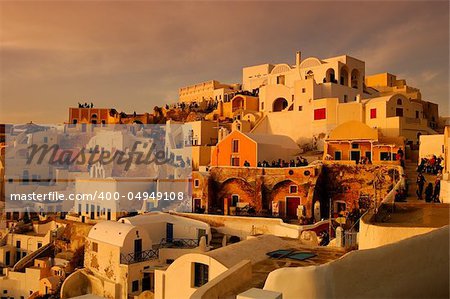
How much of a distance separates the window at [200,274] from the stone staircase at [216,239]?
9550 mm

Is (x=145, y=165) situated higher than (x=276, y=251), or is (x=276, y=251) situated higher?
(x=145, y=165)

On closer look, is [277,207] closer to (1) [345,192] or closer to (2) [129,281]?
(1) [345,192]

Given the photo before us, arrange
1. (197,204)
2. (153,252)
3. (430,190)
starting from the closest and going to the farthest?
(430,190), (153,252), (197,204)

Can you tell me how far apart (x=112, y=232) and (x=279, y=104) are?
22243 millimetres

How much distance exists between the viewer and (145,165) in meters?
34.4

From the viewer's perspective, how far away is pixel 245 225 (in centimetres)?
2280

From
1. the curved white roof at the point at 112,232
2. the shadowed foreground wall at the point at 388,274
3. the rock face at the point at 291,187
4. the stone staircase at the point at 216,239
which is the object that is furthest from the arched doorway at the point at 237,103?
the shadowed foreground wall at the point at 388,274

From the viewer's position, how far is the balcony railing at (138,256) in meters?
19.1

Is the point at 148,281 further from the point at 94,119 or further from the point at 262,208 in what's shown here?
the point at 94,119

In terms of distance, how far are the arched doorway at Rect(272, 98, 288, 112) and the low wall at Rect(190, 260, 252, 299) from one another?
29.4 m

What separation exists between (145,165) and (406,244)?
31.0 meters

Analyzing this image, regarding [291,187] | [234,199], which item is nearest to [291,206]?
[291,187]

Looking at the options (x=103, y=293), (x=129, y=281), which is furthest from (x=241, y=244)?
(x=103, y=293)

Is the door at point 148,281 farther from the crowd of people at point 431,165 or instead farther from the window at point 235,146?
the crowd of people at point 431,165
